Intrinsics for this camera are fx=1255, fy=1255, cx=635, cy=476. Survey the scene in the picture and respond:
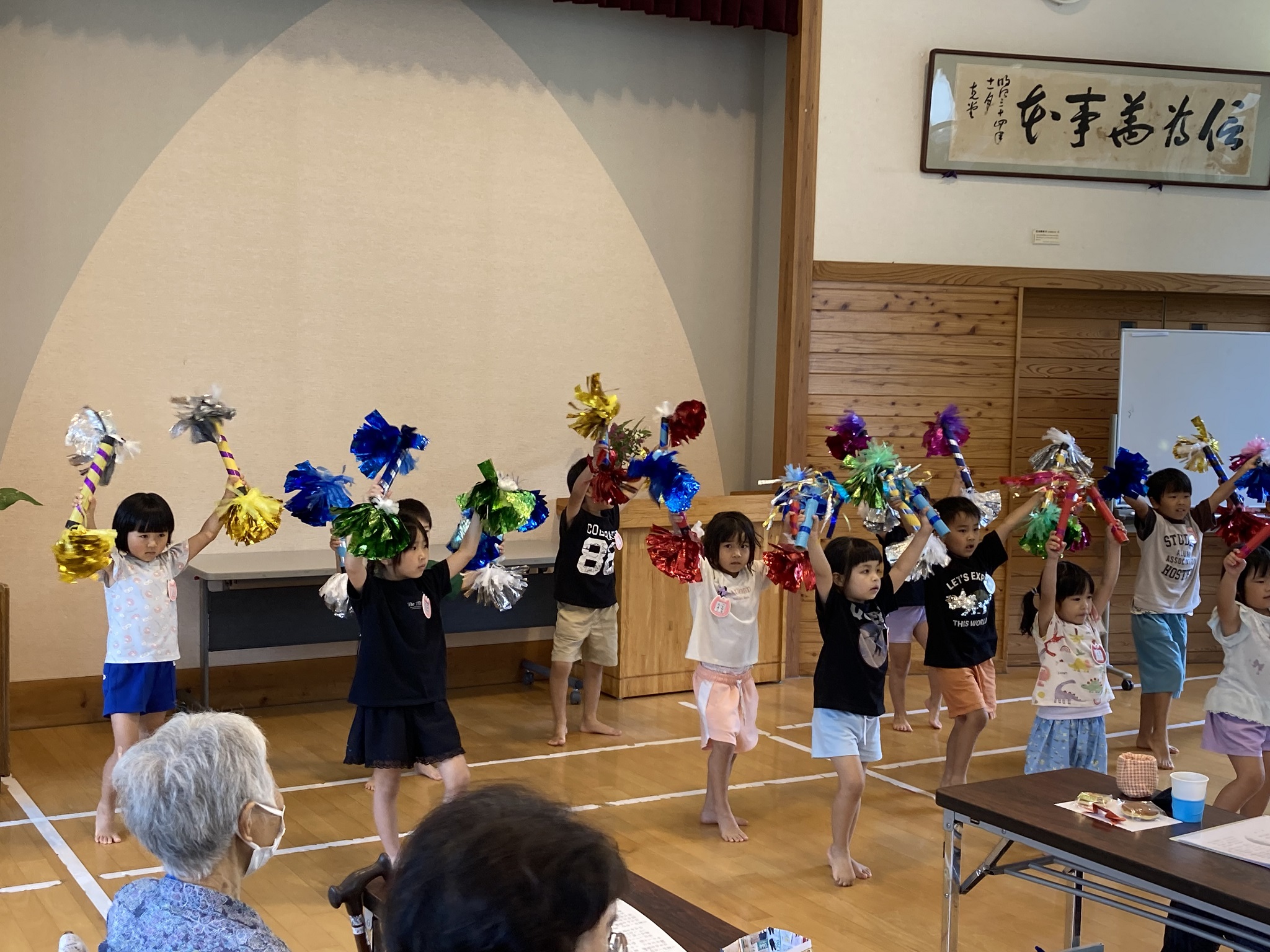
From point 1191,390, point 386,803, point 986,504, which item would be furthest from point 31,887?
point 1191,390

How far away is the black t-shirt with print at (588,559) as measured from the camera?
18.5 feet

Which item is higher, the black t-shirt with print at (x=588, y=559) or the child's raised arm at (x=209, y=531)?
the child's raised arm at (x=209, y=531)

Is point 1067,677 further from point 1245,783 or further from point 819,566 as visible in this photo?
point 819,566

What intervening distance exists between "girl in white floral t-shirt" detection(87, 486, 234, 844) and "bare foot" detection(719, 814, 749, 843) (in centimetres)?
199

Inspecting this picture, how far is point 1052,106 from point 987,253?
870 millimetres

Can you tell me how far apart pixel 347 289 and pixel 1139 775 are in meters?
4.70

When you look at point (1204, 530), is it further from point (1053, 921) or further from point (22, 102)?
point (22, 102)

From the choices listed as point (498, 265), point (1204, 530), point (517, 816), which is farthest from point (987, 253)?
point (517, 816)

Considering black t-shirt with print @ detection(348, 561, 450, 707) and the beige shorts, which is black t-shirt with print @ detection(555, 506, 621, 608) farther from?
black t-shirt with print @ detection(348, 561, 450, 707)

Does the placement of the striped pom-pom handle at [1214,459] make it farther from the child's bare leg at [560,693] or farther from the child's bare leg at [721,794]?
the child's bare leg at [560,693]

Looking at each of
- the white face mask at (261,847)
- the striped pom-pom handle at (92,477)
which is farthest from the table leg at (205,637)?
the white face mask at (261,847)

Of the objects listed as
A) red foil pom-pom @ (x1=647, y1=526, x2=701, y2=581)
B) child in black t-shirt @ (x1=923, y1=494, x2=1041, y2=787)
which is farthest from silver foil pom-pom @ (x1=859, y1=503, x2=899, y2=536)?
red foil pom-pom @ (x1=647, y1=526, x2=701, y2=581)

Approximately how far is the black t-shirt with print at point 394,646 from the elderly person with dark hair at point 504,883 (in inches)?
105

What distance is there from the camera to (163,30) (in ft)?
19.2
